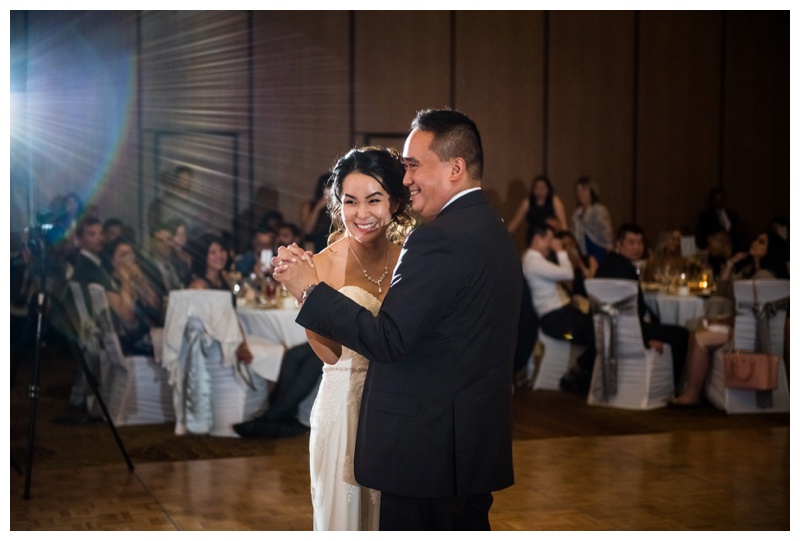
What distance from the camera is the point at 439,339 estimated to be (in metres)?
2.37

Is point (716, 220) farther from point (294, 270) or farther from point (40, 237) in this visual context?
point (294, 270)

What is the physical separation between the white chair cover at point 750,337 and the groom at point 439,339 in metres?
4.30

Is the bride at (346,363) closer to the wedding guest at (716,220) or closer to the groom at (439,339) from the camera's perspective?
the groom at (439,339)

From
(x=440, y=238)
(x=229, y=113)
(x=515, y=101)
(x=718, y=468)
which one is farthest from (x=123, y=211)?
(x=440, y=238)

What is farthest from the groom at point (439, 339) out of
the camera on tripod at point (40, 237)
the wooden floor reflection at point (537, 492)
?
the camera on tripod at point (40, 237)

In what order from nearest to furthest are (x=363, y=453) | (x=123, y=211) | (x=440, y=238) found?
(x=440, y=238) < (x=363, y=453) < (x=123, y=211)

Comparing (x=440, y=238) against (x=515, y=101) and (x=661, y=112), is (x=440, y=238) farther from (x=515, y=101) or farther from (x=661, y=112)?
(x=661, y=112)

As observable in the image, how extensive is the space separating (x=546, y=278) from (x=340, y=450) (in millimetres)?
4419

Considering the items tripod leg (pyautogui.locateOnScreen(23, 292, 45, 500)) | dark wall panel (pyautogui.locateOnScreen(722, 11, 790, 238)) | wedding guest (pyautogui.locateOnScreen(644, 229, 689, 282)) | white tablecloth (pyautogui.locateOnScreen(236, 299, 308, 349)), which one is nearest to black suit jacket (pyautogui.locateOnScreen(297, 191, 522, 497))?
tripod leg (pyautogui.locateOnScreen(23, 292, 45, 500))

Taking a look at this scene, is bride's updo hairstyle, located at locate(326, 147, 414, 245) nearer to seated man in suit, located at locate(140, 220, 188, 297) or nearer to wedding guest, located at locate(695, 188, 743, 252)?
seated man in suit, located at locate(140, 220, 188, 297)

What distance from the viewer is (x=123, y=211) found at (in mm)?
10227

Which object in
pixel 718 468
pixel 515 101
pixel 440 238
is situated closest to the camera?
pixel 440 238
